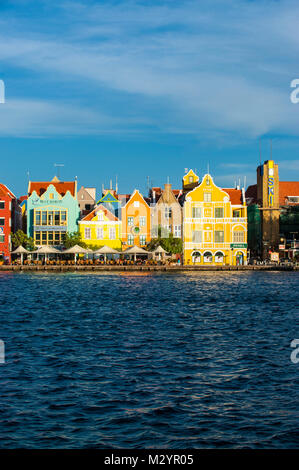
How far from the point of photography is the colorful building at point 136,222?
106 meters

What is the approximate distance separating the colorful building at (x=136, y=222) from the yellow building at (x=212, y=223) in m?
6.59

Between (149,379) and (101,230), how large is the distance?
8516 cm

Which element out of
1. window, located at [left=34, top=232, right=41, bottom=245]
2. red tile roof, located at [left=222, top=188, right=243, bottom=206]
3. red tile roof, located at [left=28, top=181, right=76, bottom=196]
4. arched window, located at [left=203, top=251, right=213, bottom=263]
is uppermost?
red tile roof, located at [left=28, top=181, right=76, bottom=196]

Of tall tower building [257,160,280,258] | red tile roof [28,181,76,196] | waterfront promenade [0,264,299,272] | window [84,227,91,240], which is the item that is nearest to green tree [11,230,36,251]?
waterfront promenade [0,264,299,272]

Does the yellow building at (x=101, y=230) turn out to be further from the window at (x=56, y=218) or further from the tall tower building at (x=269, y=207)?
the tall tower building at (x=269, y=207)

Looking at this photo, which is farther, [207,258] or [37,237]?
[207,258]

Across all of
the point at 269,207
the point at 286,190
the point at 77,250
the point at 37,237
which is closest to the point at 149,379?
the point at 77,250

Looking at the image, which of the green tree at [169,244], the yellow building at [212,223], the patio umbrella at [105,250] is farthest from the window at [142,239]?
the patio umbrella at [105,250]

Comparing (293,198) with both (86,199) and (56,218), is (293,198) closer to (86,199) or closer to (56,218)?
(86,199)

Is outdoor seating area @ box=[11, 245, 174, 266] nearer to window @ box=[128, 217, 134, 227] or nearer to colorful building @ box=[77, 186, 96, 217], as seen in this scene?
window @ box=[128, 217, 134, 227]

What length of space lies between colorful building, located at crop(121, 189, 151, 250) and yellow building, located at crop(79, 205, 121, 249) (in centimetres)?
124

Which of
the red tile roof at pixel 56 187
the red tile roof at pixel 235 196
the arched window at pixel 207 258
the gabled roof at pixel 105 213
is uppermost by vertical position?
the red tile roof at pixel 56 187

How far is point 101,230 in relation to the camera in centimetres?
10575

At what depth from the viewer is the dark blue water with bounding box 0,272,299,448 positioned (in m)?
15.8
